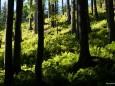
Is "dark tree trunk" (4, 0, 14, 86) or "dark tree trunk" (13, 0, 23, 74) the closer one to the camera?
"dark tree trunk" (4, 0, 14, 86)

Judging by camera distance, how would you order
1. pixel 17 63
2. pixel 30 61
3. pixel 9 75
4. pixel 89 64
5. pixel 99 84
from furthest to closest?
pixel 30 61, pixel 17 63, pixel 89 64, pixel 9 75, pixel 99 84

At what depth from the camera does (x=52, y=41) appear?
27.8 m

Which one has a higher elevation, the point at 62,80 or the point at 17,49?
the point at 17,49

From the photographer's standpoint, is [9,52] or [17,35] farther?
[17,35]

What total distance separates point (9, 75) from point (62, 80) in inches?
Answer: 116

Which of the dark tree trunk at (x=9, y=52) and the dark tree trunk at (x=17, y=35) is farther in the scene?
the dark tree trunk at (x=17, y=35)

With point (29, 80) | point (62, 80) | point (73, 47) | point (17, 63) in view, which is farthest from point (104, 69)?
point (73, 47)

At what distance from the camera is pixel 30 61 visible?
22672 millimetres

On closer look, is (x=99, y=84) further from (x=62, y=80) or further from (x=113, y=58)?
(x=113, y=58)

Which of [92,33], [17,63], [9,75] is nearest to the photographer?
[9,75]

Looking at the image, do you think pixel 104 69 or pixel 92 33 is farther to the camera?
pixel 92 33

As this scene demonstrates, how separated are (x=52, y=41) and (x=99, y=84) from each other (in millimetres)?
14837

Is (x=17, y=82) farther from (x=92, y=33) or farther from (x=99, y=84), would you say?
(x=92, y=33)

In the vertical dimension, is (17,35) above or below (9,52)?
above
